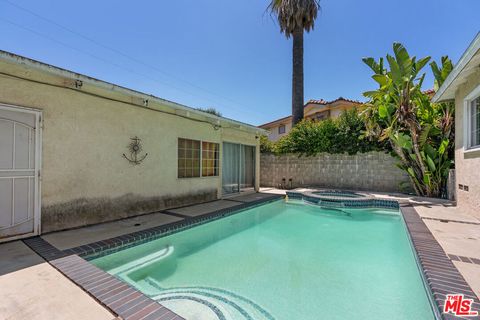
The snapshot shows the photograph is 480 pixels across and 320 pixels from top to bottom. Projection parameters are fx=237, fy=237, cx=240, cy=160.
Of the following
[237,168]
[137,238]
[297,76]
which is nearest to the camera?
[137,238]

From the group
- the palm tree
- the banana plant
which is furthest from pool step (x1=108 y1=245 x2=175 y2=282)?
the palm tree

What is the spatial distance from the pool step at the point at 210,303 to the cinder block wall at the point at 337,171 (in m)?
13.6

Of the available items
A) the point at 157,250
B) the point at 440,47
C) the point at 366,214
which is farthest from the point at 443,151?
the point at 157,250

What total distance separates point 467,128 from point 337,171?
26.5 ft

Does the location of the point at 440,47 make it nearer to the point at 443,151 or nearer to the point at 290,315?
the point at 443,151

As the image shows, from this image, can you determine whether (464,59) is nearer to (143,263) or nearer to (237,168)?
(143,263)

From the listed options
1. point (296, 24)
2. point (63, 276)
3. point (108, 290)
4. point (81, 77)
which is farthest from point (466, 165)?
point (296, 24)

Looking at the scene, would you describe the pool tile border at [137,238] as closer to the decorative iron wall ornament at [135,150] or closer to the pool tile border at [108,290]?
the pool tile border at [108,290]

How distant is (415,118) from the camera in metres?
11.5

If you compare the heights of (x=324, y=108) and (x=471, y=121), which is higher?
(x=324, y=108)

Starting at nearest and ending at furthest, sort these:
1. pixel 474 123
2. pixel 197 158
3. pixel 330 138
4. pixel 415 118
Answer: pixel 474 123
pixel 197 158
pixel 415 118
pixel 330 138

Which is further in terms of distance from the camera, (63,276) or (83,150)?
(83,150)

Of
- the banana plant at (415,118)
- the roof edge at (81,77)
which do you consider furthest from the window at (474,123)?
the roof edge at (81,77)

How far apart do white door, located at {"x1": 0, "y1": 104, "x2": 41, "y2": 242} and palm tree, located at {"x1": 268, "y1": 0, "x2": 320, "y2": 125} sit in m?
16.3
